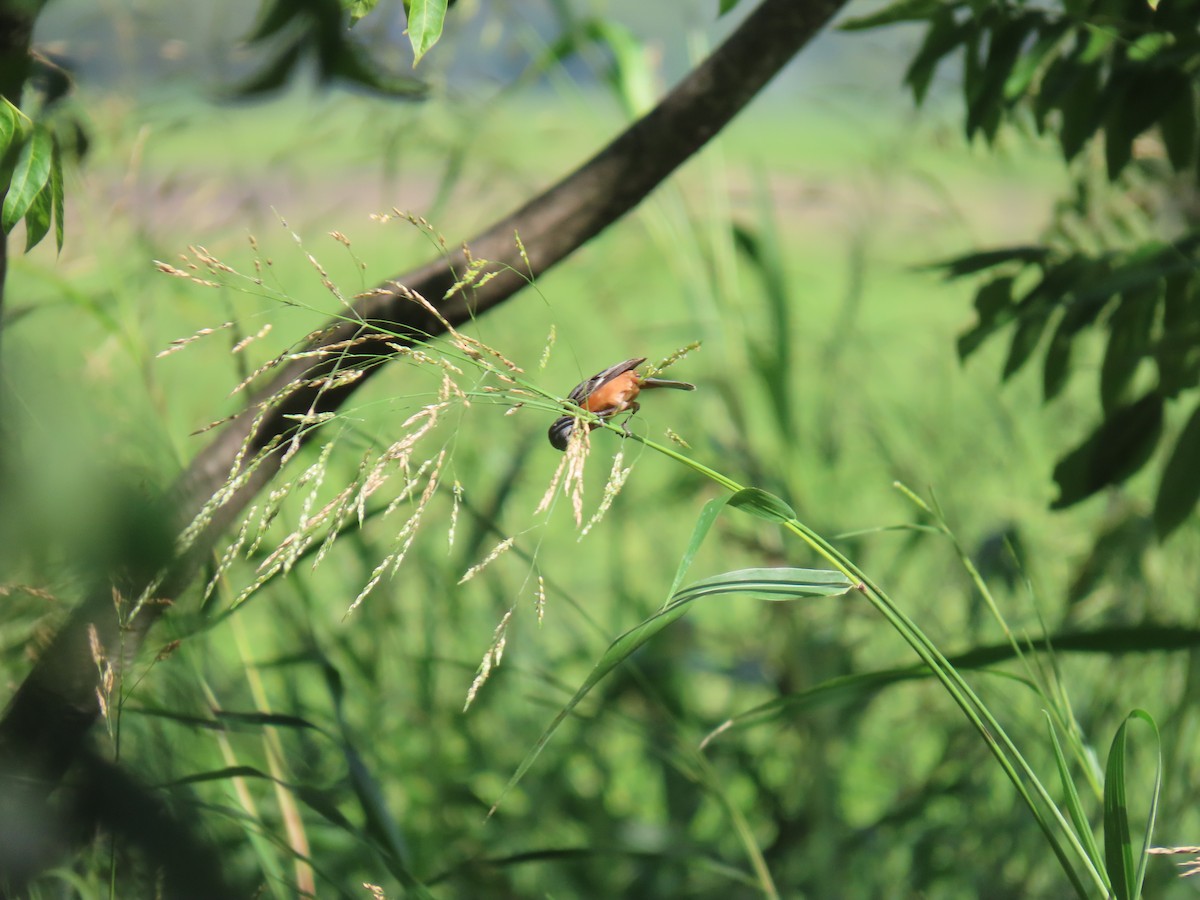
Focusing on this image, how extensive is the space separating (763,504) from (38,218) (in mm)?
441

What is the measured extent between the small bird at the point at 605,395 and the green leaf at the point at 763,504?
77 millimetres

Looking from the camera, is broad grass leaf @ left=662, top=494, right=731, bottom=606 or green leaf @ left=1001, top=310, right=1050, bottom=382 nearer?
broad grass leaf @ left=662, top=494, right=731, bottom=606

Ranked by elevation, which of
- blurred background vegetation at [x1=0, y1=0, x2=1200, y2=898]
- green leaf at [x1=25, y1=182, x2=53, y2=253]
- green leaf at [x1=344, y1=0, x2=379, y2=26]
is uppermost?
green leaf at [x1=344, y1=0, x2=379, y2=26]

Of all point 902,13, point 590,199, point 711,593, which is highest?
point 902,13

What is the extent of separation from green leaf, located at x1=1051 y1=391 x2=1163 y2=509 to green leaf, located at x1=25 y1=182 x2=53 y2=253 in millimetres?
790

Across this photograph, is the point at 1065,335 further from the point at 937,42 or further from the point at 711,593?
the point at 711,593

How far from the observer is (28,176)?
587mm

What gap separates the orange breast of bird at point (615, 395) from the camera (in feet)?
1.93

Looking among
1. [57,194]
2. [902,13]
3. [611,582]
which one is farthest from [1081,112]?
[611,582]

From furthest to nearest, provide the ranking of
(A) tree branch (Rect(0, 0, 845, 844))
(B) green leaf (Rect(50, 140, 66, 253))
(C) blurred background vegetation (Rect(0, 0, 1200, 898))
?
1. (C) blurred background vegetation (Rect(0, 0, 1200, 898))
2. (A) tree branch (Rect(0, 0, 845, 844))
3. (B) green leaf (Rect(50, 140, 66, 253))

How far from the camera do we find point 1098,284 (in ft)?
2.83

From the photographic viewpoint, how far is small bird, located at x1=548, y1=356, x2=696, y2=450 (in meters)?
0.58

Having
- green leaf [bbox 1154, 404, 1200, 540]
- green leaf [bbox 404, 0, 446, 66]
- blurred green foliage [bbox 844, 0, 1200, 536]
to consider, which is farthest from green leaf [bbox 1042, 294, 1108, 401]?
green leaf [bbox 404, 0, 446, 66]

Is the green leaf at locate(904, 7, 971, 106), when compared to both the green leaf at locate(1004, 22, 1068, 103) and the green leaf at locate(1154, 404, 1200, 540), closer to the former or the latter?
the green leaf at locate(1004, 22, 1068, 103)
